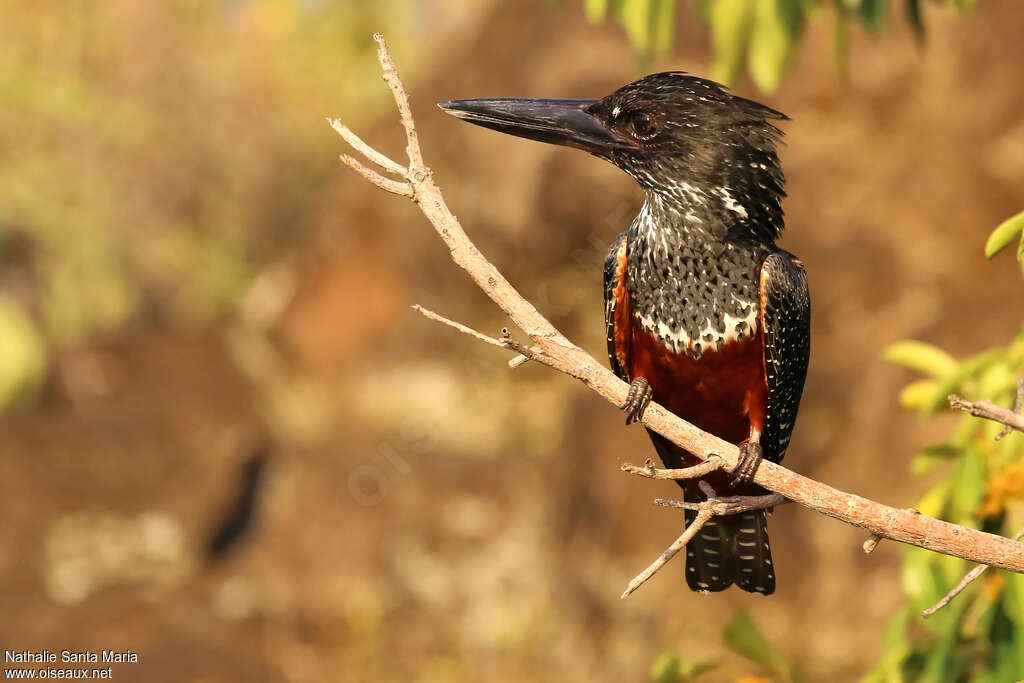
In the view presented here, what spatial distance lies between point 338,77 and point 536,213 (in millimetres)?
6197

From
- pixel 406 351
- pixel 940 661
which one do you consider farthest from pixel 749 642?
pixel 406 351

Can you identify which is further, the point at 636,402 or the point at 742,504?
the point at 636,402

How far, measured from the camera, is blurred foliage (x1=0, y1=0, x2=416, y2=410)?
11.3 m

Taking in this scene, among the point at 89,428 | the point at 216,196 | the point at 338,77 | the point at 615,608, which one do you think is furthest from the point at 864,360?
the point at 338,77

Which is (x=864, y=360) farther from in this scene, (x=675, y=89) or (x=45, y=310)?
(x=45, y=310)

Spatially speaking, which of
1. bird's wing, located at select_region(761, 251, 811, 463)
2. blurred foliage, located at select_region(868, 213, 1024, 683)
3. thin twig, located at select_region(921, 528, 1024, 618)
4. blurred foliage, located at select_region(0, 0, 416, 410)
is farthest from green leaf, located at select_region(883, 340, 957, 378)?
blurred foliage, located at select_region(0, 0, 416, 410)

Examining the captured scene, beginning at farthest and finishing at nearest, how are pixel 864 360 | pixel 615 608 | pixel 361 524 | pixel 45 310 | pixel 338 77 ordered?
pixel 338 77 < pixel 45 310 < pixel 361 524 < pixel 615 608 < pixel 864 360

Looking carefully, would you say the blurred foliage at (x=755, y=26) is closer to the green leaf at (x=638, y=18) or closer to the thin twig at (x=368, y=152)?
the green leaf at (x=638, y=18)

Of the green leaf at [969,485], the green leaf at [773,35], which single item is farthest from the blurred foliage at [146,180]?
the green leaf at [969,485]

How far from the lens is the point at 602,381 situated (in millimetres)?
2266

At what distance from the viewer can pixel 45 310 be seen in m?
11.1

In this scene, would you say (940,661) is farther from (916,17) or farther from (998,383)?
(916,17)

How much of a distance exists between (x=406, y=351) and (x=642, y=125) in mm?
6249

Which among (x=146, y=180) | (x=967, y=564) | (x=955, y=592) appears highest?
(x=955, y=592)
